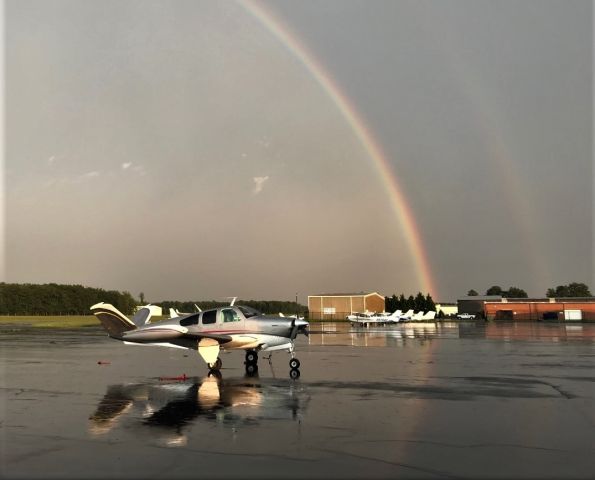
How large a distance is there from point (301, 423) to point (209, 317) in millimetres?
10616

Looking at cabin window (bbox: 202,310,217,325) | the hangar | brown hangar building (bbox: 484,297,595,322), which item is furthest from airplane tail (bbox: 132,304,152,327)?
brown hangar building (bbox: 484,297,595,322)

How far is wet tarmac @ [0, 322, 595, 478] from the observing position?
830 cm

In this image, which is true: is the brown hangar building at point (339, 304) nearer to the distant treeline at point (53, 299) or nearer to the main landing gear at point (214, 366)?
the distant treeline at point (53, 299)

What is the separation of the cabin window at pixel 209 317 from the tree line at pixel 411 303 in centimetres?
10937

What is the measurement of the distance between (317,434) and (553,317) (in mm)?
→ 111931

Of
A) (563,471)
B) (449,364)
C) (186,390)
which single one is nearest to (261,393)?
(186,390)

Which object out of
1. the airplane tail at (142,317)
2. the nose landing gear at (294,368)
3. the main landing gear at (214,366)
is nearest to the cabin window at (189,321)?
the main landing gear at (214,366)

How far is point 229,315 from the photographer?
70.1 ft

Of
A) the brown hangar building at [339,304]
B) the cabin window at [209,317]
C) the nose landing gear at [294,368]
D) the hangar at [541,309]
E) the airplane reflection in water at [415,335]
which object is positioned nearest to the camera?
the nose landing gear at [294,368]

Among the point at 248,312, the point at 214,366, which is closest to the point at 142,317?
the point at 214,366

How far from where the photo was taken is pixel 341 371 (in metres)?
21.5

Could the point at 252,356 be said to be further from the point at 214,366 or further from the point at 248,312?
the point at 248,312

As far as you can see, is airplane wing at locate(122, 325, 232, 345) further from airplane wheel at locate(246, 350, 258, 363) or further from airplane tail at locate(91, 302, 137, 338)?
airplane wheel at locate(246, 350, 258, 363)

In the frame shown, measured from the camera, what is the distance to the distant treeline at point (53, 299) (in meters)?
136
